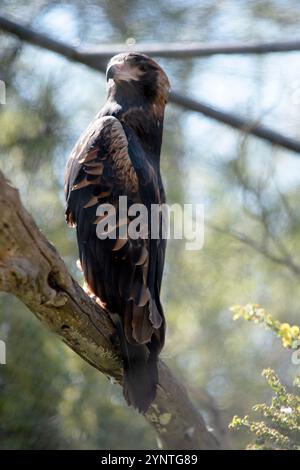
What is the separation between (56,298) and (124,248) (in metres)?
0.59

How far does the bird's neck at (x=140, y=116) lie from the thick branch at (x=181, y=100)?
86 cm

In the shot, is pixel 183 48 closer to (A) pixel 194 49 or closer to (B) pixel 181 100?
(A) pixel 194 49

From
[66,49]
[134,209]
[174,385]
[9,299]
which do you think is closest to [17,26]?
[66,49]

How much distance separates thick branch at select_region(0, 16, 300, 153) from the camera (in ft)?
16.8

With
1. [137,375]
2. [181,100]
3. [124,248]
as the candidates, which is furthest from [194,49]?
[137,375]

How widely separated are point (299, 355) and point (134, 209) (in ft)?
2.89

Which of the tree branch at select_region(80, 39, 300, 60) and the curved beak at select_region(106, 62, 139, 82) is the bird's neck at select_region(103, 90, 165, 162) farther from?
the tree branch at select_region(80, 39, 300, 60)

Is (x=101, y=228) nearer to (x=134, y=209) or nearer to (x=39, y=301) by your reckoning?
(x=134, y=209)

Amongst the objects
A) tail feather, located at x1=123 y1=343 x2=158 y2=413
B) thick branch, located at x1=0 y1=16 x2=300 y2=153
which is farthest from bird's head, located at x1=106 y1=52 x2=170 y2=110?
tail feather, located at x1=123 y1=343 x2=158 y2=413

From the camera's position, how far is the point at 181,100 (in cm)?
540

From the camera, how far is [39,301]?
304 cm

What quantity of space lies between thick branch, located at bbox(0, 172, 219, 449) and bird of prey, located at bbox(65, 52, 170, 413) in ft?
0.37

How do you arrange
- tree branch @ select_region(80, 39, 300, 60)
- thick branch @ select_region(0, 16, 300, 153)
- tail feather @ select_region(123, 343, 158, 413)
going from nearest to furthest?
tail feather @ select_region(123, 343, 158, 413) < tree branch @ select_region(80, 39, 300, 60) < thick branch @ select_region(0, 16, 300, 153)

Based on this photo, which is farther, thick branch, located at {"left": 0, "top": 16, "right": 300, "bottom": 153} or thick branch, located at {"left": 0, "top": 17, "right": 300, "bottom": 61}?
thick branch, located at {"left": 0, "top": 16, "right": 300, "bottom": 153}
